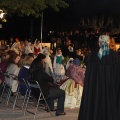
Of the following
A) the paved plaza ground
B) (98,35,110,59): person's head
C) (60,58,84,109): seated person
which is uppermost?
(98,35,110,59): person's head

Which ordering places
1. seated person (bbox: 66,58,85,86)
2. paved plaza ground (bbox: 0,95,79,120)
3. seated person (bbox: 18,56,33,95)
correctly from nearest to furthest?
1. paved plaza ground (bbox: 0,95,79,120)
2. seated person (bbox: 18,56,33,95)
3. seated person (bbox: 66,58,85,86)

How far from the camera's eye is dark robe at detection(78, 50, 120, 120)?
6711mm

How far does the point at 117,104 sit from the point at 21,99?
5095mm

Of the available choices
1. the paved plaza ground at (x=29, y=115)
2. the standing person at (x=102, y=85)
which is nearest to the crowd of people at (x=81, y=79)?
the standing person at (x=102, y=85)

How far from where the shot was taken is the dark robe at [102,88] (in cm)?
671

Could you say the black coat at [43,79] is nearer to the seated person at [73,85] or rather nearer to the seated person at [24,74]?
the seated person at [24,74]

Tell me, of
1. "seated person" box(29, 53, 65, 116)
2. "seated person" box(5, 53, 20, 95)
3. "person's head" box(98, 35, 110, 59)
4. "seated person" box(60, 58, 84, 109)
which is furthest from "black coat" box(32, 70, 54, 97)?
"person's head" box(98, 35, 110, 59)

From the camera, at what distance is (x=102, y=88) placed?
22.2ft

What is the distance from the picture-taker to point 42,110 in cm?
973

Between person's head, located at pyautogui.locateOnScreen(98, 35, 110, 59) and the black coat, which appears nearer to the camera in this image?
person's head, located at pyautogui.locateOnScreen(98, 35, 110, 59)

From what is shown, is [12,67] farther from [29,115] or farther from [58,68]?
[58,68]

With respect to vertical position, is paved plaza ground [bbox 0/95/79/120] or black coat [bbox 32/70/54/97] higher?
black coat [bbox 32/70/54/97]

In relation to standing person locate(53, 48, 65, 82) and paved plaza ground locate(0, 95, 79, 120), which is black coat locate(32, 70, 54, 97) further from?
standing person locate(53, 48, 65, 82)

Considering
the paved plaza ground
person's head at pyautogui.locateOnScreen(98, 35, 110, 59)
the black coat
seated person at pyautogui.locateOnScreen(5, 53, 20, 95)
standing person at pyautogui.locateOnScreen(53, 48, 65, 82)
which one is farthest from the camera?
standing person at pyautogui.locateOnScreen(53, 48, 65, 82)
